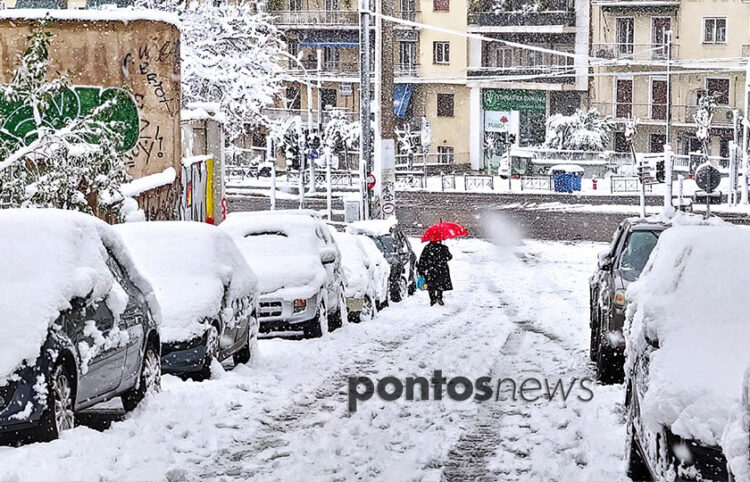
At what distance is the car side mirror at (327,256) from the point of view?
712 inches

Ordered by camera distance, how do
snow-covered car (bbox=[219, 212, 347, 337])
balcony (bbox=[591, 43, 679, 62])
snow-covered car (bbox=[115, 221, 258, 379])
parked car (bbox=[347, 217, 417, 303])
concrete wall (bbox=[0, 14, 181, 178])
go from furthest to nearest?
balcony (bbox=[591, 43, 679, 62]) < parked car (bbox=[347, 217, 417, 303]) < concrete wall (bbox=[0, 14, 181, 178]) < snow-covered car (bbox=[219, 212, 347, 337]) < snow-covered car (bbox=[115, 221, 258, 379])

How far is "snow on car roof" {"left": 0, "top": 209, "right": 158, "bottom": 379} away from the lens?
28.5ft

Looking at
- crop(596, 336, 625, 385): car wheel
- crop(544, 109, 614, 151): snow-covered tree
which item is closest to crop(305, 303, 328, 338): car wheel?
crop(596, 336, 625, 385): car wheel

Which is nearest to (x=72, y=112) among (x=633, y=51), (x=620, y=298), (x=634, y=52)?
(x=620, y=298)

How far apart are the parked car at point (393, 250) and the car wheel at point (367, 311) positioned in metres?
4.97

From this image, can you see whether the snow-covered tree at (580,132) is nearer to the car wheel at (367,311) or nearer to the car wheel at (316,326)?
the car wheel at (367,311)

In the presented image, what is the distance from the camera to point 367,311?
21797mm

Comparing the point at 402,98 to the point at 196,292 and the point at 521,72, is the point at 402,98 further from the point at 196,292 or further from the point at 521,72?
the point at 196,292

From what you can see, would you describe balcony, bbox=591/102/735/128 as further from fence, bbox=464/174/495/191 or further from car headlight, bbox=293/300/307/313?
car headlight, bbox=293/300/307/313

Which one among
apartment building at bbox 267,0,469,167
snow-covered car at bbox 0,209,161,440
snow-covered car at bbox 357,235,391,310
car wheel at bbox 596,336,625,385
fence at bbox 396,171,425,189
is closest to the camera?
snow-covered car at bbox 0,209,161,440

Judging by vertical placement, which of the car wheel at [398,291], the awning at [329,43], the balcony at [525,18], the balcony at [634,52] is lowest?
the car wheel at [398,291]

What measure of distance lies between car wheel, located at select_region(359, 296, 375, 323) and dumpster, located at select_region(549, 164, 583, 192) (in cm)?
4086

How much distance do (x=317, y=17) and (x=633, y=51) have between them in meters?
18.2

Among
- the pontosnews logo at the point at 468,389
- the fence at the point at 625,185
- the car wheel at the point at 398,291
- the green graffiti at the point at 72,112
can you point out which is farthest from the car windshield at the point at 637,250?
the fence at the point at 625,185
